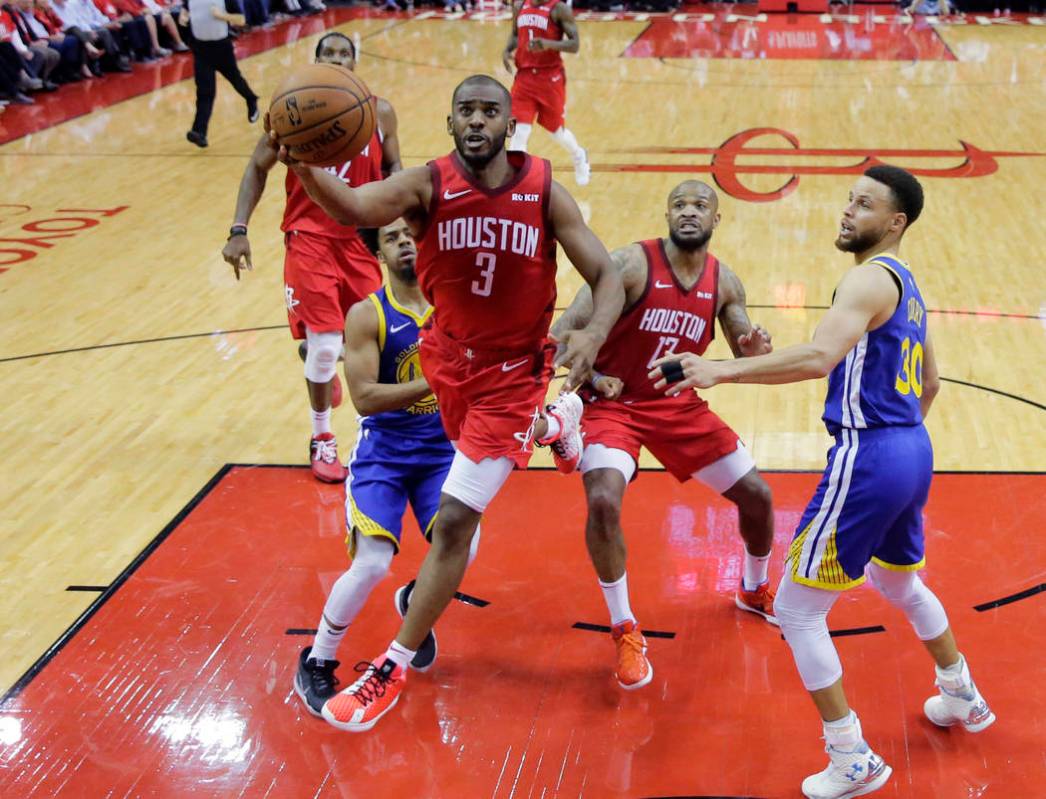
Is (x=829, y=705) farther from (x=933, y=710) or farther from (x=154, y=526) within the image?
(x=154, y=526)

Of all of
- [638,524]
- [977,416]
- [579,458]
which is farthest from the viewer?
[977,416]

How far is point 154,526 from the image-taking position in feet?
19.4

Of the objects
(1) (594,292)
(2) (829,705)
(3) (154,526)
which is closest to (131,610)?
(3) (154,526)

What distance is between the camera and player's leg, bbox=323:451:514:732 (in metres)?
4.25

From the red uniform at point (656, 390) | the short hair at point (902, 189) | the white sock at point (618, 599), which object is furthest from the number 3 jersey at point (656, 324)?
the short hair at point (902, 189)

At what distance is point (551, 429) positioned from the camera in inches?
176

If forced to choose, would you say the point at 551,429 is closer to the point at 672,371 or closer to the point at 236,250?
the point at 672,371

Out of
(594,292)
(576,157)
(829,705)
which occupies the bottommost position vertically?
(576,157)

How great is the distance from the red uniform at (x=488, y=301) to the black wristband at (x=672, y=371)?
76 centimetres

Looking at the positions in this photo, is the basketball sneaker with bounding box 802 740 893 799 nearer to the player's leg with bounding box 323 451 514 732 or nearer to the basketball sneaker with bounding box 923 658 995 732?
the basketball sneaker with bounding box 923 658 995 732

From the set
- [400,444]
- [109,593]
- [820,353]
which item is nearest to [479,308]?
[400,444]

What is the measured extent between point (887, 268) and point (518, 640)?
2.06m

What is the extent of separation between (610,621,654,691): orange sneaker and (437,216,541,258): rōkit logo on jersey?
147 cm

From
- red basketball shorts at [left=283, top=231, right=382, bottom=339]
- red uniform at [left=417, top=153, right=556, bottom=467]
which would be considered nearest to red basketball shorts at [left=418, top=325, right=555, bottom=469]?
red uniform at [left=417, top=153, right=556, bottom=467]
